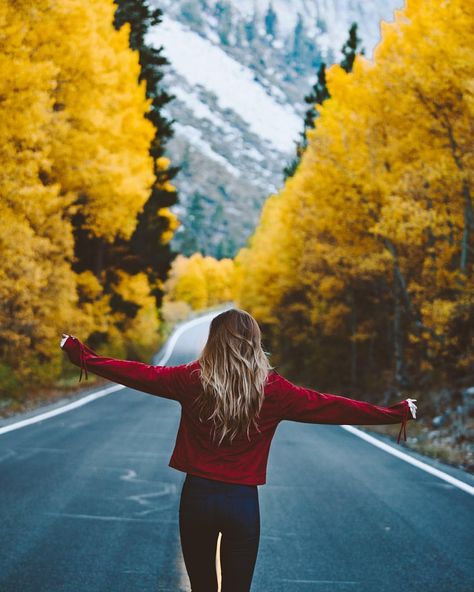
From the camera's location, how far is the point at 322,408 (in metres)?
3.22

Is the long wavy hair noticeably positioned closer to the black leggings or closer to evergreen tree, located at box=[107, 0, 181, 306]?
the black leggings

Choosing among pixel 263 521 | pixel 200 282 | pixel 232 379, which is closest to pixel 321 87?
pixel 263 521

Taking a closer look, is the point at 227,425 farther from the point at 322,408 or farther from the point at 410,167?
the point at 410,167

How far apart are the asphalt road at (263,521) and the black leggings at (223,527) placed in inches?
75.1

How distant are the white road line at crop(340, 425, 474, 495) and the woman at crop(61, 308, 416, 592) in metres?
5.62

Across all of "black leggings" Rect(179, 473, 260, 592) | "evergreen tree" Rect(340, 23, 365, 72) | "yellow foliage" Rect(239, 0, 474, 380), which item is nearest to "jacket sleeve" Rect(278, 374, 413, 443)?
"black leggings" Rect(179, 473, 260, 592)

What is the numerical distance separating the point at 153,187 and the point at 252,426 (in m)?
31.1

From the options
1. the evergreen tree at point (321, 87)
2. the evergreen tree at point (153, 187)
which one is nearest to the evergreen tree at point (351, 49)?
the evergreen tree at point (321, 87)

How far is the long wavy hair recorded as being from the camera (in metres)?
3.07

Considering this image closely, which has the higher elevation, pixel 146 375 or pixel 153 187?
pixel 153 187

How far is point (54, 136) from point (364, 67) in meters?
8.00

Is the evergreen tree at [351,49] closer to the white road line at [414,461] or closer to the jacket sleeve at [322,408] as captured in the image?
the white road line at [414,461]

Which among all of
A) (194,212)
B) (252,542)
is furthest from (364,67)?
(194,212)

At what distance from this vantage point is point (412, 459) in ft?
34.9
